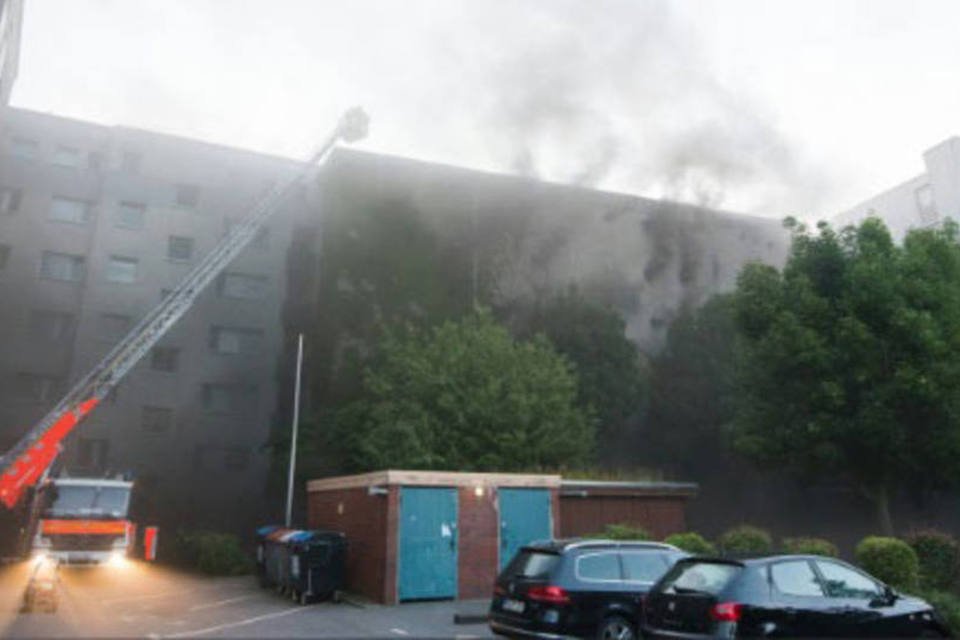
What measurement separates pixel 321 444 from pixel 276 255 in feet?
41.6

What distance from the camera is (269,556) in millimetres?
20094

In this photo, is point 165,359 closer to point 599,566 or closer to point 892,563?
point 599,566

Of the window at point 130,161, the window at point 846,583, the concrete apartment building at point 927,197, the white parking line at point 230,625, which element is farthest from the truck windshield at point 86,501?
the concrete apartment building at point 927,197

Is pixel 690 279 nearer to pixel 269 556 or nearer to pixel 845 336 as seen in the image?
pixel 845 336

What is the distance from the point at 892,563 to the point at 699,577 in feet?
25.1

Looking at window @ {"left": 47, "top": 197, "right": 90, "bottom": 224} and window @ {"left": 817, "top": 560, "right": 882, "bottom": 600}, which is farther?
window @ {"left": 47, "top": 197, "right": 90, "bottom": 224}

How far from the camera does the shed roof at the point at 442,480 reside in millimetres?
17172

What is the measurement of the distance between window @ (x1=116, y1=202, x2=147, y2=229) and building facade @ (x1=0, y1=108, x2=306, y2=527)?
0.05 m

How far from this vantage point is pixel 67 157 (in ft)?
123

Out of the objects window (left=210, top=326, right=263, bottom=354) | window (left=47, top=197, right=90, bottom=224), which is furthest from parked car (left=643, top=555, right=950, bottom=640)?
window (left=47, top=197, right=90, bottom=224)

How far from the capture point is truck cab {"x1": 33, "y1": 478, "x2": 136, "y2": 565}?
19.0m

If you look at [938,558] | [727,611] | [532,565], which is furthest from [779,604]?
[938,558]

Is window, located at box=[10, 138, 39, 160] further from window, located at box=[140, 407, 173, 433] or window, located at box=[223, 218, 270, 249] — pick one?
window, located at box=[140, 407, 173, 433]

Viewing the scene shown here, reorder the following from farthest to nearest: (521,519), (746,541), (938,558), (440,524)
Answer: (521,519) < (440,524) < (746,541) < (938,558)
